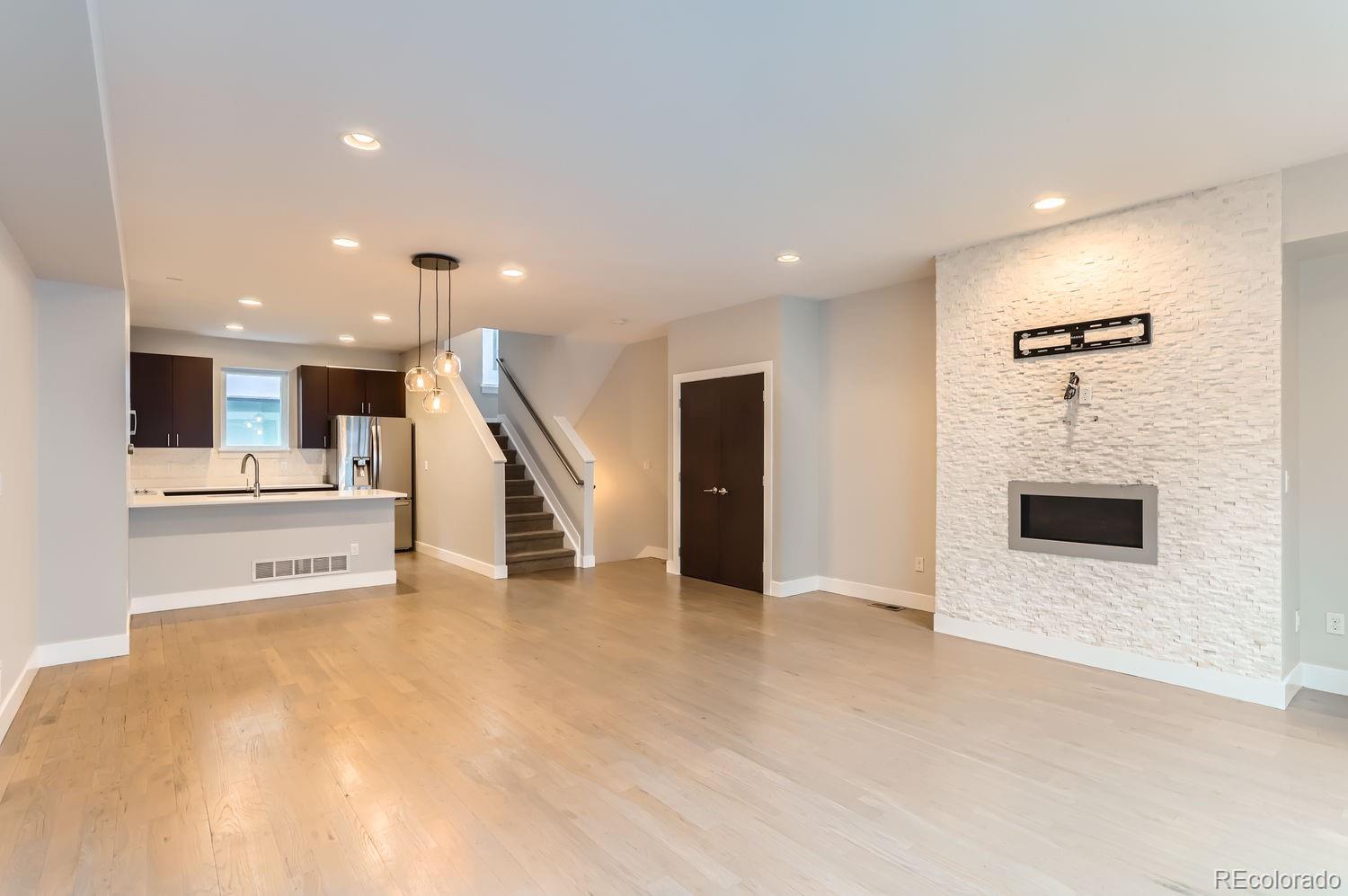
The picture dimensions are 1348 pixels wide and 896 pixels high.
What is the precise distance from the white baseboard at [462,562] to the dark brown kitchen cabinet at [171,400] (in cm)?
285

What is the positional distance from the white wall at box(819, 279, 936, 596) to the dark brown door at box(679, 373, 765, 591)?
64 centimetres

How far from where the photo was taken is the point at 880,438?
5844mm

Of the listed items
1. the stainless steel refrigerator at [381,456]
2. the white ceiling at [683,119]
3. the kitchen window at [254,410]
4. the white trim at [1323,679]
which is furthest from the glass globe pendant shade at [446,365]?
the white trim at [1323,679]

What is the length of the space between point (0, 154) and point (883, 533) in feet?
18.7

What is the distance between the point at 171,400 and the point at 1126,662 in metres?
9.47

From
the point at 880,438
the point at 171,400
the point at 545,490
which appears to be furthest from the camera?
the point at 545,490

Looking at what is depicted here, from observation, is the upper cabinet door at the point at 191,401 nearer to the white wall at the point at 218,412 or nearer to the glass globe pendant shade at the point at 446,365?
the white wall at the point at 218,412

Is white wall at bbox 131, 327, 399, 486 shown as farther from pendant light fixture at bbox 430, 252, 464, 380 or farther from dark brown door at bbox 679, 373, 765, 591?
dark brown door at bbox 679, 373, 765, 591

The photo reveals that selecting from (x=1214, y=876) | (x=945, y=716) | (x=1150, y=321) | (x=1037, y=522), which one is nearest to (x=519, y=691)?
(x=945, y=716)

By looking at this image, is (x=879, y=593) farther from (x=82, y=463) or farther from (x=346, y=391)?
(x=346, y=391)

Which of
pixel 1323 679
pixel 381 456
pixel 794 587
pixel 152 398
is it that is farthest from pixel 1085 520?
pixel 152 398

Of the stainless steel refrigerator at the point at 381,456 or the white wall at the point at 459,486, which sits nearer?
the white wall at the point at 459,486

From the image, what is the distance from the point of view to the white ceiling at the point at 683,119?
2236 mm

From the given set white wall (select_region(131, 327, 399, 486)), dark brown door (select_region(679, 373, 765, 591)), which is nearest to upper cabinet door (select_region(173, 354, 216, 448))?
white wall (select_region(131, 327, 399, 486))
